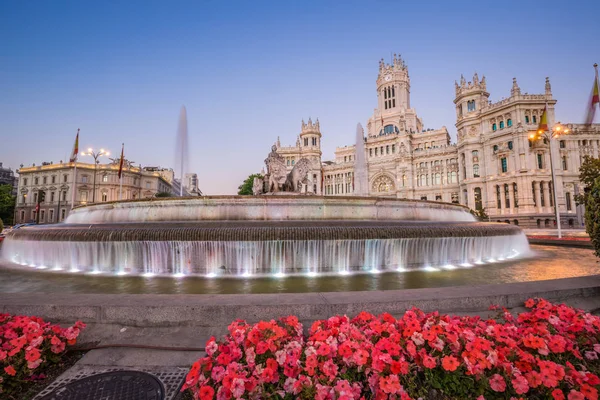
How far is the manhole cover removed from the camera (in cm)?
250

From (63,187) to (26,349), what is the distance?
277 feet

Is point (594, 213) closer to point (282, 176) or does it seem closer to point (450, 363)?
point (450, 363)

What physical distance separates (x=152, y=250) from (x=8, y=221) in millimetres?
85675

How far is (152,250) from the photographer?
7.72m

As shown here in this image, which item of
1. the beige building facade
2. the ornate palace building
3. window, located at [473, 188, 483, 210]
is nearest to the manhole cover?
the ornate palace building

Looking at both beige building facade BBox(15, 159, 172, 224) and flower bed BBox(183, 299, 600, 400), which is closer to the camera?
flower bed BBox(183, 299, 600, 400)

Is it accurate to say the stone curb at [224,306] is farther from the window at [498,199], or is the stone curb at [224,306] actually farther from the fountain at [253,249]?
the window at [498,199]

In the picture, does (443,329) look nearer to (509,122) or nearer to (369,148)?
(509,122)

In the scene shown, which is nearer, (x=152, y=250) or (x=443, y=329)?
(x=443, y=329)

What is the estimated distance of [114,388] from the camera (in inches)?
103

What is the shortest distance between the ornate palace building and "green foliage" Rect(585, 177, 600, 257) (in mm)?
31170

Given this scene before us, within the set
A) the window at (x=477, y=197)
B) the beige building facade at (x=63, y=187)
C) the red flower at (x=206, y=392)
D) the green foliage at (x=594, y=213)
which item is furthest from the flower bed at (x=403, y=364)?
the beige building facade at (x=63, y=187)

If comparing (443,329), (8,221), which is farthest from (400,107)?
(8,221)

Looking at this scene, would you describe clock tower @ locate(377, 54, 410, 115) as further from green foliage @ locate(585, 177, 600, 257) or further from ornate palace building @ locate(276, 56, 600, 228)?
green foliage @ locate(585, 177, 600, 257)
